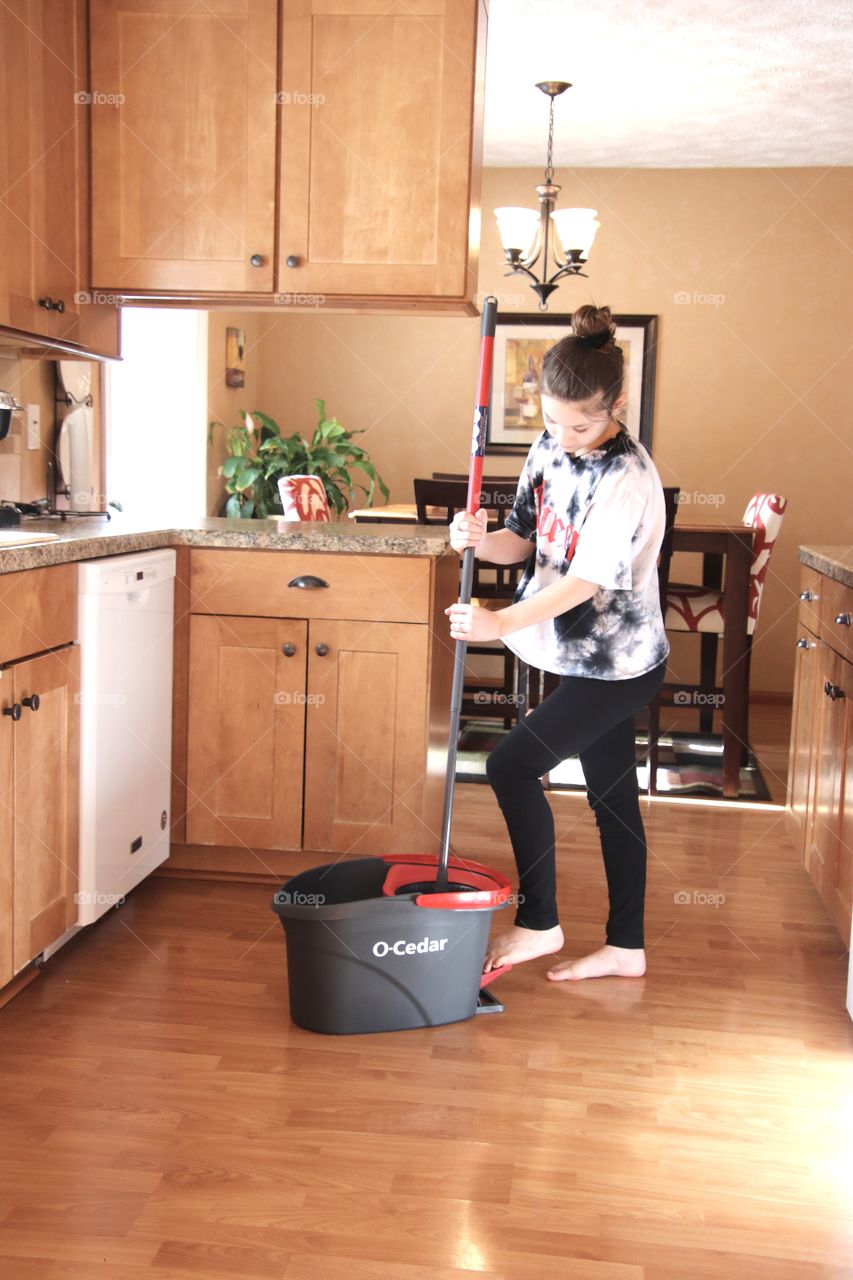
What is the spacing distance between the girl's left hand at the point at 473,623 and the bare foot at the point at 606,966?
801 millimetres

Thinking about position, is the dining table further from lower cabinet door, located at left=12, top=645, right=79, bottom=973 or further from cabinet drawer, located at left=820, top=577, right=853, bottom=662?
lower cabinet door, located at left=12, top=645, right=79, bottom=973

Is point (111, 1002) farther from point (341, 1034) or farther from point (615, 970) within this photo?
point (615, 970)

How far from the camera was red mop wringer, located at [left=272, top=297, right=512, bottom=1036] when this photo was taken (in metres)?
2.09

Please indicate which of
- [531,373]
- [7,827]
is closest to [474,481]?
[7,827]

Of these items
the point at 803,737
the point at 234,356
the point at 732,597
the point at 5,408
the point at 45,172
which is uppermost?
the point at 45,172

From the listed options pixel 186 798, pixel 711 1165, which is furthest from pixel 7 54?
pixel 711 1165

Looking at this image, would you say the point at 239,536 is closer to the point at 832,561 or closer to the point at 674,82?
the point at 832,561

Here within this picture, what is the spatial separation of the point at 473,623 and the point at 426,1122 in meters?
0.81

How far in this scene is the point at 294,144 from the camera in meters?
2.88

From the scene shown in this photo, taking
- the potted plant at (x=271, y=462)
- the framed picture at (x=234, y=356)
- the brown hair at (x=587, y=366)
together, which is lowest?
the potted plant at (x=271, y=462)

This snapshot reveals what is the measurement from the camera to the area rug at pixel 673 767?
13.9ft

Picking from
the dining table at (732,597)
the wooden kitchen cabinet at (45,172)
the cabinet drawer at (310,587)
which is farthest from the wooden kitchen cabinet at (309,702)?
the dining table at (732,597)

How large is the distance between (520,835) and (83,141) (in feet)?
6.48

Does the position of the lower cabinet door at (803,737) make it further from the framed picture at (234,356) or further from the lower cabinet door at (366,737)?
the framed picture at (234,356)
